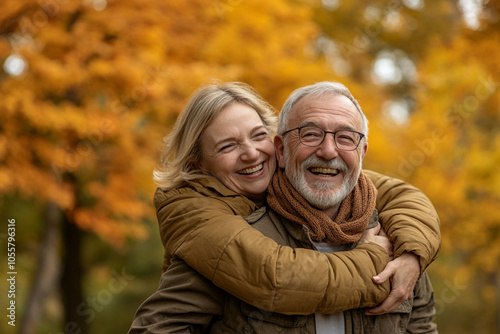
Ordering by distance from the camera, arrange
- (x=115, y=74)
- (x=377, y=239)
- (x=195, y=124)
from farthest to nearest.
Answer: (x=115, y=74) → (x=195, y=124) → (x=377, y=239)

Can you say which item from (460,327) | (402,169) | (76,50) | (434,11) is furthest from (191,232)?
(460,327)

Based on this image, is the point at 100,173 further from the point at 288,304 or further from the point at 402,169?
the point at 288,304

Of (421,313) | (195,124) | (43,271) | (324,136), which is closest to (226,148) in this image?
(195,124)

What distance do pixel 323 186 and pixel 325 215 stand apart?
0.12 metres

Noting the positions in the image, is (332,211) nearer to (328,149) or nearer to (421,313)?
(328,149)

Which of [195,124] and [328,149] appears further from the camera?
[195,124]

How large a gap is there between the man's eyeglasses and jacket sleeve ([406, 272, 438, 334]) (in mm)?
642

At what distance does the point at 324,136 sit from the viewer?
216 centimetres

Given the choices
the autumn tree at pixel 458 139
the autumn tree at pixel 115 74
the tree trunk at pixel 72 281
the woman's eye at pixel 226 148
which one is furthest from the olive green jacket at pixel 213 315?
the tree trunk at pixel 72 281

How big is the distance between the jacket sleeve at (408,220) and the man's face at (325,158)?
23cm

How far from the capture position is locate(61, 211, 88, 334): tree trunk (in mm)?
8883

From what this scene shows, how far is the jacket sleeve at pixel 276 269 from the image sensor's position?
1815 millimetres

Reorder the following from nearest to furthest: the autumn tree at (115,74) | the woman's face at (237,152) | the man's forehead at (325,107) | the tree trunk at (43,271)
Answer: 1. the man's forehead at (325,107)
2. the woman's face at (237,152)
3. the autumn tree at (115,74)
4. the tree trunk at (43,271)

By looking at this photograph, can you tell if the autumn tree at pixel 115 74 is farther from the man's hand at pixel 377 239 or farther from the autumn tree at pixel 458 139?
the man's hand at pixel 377 239
